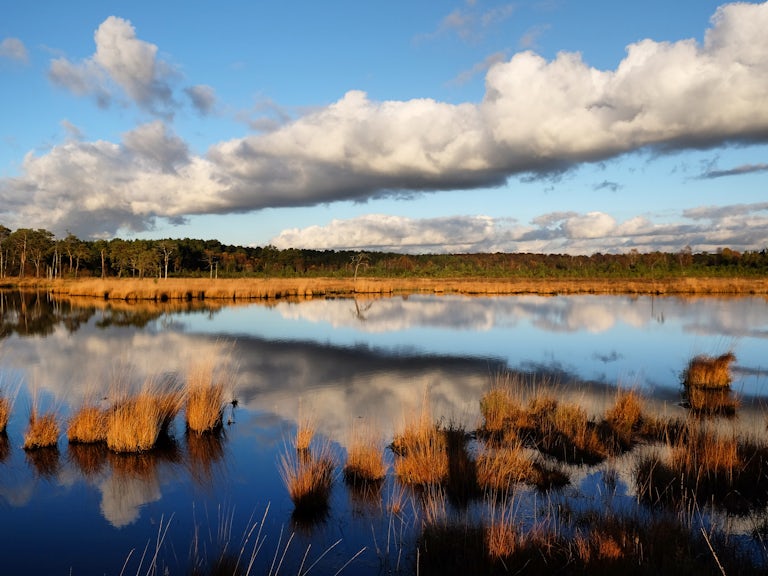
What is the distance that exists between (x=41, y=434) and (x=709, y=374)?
1369 cm

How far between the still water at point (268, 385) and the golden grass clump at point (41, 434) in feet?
0.54

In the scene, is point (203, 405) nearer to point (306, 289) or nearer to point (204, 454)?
point (204, 454)

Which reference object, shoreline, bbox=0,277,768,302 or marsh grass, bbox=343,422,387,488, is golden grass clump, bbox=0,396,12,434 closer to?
marsh grass, bbox=343,422,387,488

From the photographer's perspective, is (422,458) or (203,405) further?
(203,405)

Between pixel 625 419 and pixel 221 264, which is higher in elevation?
pixel 221 264

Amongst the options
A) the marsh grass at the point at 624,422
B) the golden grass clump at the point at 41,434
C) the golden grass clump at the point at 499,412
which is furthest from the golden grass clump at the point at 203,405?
the marsh grass at the point at 624,422

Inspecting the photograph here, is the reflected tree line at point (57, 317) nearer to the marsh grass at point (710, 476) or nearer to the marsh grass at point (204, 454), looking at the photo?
the marsh grass at point (204, 454)

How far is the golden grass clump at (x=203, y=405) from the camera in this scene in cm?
930

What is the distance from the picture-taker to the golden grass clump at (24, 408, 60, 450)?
8258 mm

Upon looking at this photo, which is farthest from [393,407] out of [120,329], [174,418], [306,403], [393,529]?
[120,329]

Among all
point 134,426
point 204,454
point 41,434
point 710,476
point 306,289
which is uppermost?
point 306,289

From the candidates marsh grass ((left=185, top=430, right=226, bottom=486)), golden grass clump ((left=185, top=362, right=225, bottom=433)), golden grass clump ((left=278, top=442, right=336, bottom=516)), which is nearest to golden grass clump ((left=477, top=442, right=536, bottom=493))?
golden grass clump ((left=278, top=442, right=336, bottom=516))

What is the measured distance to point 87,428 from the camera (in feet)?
27.9

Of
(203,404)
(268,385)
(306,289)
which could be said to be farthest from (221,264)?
(203,404)
